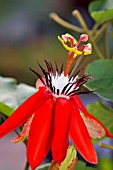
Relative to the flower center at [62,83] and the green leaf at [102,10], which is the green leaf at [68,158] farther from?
the green leaf at [102,10]

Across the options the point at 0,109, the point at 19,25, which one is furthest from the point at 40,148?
the point at 19,25

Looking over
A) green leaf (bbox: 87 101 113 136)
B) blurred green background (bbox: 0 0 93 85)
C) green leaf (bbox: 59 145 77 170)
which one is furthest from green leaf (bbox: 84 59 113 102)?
blurred green background (bbox: 0 0 93 85)

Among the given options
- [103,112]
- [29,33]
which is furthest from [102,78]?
[29,33]

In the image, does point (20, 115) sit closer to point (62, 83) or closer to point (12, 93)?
point (62, 83)

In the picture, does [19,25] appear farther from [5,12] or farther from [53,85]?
[53,85]

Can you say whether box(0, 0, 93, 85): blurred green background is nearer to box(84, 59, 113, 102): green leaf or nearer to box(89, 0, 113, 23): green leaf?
box(89, 0, 113, 23): green leaf
